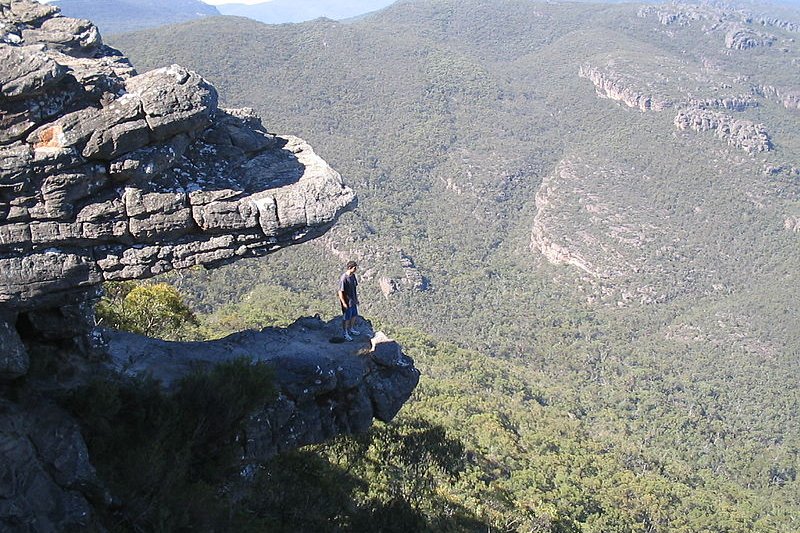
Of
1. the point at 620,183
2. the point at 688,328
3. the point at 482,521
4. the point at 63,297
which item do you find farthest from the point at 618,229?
the point at 63,297

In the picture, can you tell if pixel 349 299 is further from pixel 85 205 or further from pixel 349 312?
pixel 85 205

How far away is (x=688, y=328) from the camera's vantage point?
92.2 m

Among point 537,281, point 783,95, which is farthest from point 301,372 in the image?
point 783,95

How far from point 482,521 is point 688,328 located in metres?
88.9

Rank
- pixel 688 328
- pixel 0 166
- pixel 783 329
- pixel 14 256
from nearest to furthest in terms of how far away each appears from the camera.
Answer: pixel 0 166, pixel 14 256, pixel 783 329, pixel 688 328

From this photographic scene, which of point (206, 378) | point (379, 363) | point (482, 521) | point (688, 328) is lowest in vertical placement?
point (688, 328)

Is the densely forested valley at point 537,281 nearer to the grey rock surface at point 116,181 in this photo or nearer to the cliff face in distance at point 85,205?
the cliff face in distance at point 85,205

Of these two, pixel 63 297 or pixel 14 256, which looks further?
pixel 63 297

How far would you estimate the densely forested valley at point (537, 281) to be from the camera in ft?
64.5

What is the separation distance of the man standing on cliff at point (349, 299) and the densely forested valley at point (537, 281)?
3027mm

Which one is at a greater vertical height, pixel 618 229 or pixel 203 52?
pixel 203 52

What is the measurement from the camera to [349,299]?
42.1 feet

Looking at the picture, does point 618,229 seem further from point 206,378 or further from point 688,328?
point 206,378

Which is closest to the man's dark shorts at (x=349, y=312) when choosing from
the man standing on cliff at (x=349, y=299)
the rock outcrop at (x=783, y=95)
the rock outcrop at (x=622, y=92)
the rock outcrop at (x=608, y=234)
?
the man standing on cliff at (x=349, y=299)
